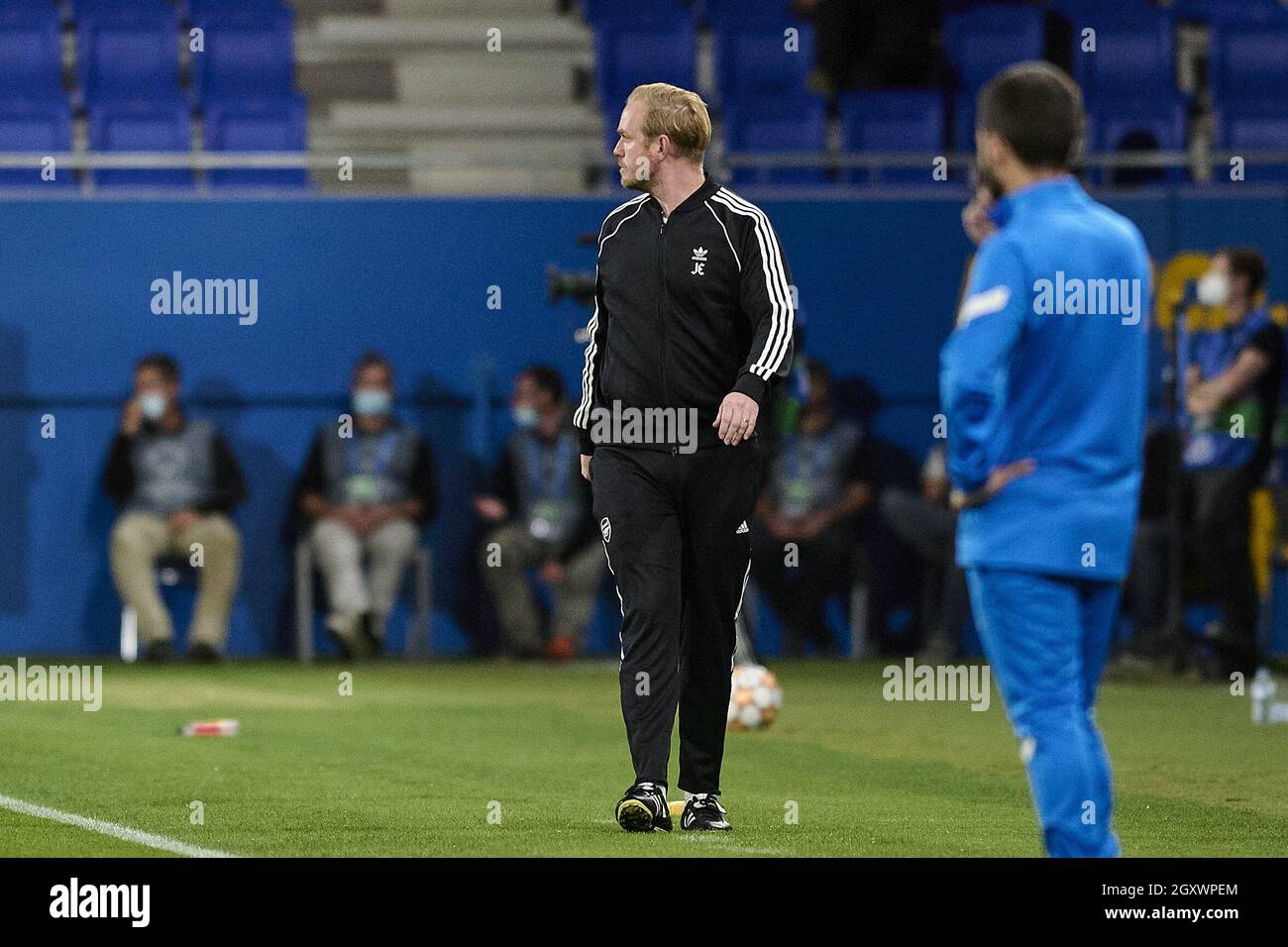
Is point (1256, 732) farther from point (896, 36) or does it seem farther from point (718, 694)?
point (896, 36)

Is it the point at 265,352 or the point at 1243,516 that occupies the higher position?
the point at 265,352

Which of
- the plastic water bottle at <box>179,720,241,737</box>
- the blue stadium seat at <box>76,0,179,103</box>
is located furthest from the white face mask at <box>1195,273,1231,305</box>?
the blue stadium seat at <box>76,0,179,103</box>

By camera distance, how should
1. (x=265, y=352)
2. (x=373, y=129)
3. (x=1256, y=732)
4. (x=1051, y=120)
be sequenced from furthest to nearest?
(x=373, y=129), (x=265, y=352), (x=1256, y=732), (x=1051, y=120)

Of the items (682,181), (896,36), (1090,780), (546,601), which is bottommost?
(546,601)

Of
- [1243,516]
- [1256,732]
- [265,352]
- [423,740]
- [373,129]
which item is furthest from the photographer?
[373,129]

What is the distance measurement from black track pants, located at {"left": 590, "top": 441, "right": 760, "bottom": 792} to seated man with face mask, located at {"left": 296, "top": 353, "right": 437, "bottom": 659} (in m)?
8.97

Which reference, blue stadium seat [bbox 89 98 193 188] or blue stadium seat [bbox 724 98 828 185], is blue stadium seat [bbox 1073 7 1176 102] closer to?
blue stadium seat [bbox 724 98 828 185]

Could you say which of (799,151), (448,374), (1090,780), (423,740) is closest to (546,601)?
(448,374)

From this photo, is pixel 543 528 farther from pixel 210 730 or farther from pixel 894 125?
pixel 210 730

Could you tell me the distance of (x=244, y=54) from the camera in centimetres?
1802

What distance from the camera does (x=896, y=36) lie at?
17.7 m

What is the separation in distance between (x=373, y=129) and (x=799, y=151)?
11.2ft

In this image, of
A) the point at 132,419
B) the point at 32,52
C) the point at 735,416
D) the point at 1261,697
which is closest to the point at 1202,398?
the point at 1261,697

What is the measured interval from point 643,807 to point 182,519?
31.4 ft
